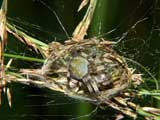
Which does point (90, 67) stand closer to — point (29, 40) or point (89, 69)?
point (89, 69)

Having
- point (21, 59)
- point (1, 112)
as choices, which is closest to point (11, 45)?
point (21, 59)

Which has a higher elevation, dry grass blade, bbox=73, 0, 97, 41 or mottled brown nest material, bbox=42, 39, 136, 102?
dry grass blade, bbox=73, 0, 97, 41

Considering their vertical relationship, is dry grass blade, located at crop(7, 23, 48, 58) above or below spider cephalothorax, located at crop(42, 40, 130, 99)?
above

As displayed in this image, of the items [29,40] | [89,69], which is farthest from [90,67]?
[29,40]
